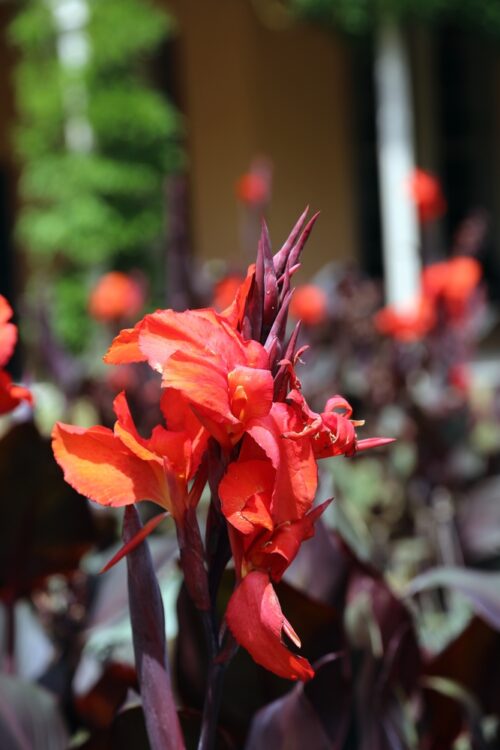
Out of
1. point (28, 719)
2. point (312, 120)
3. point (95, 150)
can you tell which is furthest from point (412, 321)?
point (312, 120)

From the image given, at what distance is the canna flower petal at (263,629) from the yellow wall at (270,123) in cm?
797

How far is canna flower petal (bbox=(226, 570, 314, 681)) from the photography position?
58 centimetres

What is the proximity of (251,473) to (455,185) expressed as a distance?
29.7 feet

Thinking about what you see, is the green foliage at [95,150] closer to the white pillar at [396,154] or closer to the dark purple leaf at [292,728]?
the white pillar at [396,154]

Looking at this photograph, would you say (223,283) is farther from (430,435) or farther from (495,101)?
(495,101)

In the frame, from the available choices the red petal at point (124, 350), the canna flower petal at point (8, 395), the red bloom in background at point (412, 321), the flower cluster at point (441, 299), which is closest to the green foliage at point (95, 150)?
the red bloom in background at point (412, 321)

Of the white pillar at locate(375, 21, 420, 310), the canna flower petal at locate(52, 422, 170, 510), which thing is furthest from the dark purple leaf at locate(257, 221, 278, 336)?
the white pillar at locate(375, 21, 420, 310)

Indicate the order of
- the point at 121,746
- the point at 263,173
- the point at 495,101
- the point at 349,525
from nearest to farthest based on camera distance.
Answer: the point at 121,746
the point at 349,525
the point at 263,173
the point at 495,101

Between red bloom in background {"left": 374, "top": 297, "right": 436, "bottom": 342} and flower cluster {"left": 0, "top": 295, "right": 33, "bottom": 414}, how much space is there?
71.7 inches

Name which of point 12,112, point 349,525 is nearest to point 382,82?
point 12,112

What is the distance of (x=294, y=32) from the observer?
343 inches

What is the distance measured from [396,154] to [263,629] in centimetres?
690

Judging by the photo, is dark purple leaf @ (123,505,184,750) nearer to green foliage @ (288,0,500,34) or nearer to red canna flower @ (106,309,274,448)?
red canna flower @ (106,309,274,448)

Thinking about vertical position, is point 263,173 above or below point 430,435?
above
